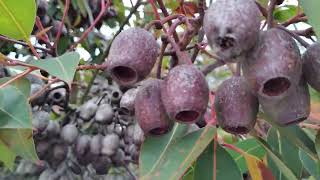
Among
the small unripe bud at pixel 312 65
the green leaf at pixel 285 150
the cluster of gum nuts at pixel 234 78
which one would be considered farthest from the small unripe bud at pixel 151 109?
the green leaf at pixel 285 150

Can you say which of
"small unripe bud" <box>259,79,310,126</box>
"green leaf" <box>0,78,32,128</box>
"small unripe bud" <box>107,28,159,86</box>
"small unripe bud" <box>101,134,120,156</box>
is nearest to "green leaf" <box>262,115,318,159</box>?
"small unripe bud" <box>259,79,310,126</box>

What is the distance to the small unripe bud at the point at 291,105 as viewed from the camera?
0.77 m

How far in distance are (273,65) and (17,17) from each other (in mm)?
513

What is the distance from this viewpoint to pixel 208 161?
1.07 meters

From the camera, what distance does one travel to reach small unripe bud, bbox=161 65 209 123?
2.55 ft

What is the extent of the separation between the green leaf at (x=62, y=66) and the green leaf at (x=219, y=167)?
315 mm

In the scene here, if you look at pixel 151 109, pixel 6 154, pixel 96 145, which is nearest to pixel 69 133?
pixel 96 145

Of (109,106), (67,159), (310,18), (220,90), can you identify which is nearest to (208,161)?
(220,90)

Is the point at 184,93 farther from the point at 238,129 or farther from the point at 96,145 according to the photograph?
the point at 96,145

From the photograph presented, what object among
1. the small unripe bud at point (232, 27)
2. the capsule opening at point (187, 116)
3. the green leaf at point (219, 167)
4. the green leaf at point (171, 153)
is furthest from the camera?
the green leaf at point (219, 167)

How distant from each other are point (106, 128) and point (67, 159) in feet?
0.49

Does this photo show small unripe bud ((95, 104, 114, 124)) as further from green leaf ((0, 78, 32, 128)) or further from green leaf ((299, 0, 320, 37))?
green leaf ((299, 0, 320, 37))

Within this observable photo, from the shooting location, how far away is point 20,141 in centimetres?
109

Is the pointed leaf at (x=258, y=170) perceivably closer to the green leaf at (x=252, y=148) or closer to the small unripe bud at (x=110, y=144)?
the green leaf at (x=252, y=148)
